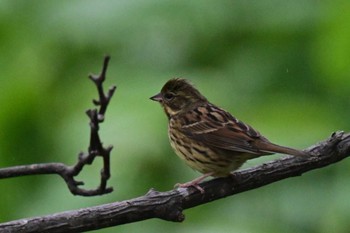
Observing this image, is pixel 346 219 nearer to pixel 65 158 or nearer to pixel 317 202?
pixel 317 202

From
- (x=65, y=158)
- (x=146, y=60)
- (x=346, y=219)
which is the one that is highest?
(x=146, y=60)

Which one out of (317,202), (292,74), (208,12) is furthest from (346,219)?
(208,12)

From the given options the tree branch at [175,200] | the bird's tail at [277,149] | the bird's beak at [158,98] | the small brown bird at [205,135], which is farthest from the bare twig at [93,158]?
the bird's beak at [158,98]

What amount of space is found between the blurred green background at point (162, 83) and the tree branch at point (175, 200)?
421mm

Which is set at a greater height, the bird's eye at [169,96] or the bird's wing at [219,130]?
the bird's eye at [169,96]

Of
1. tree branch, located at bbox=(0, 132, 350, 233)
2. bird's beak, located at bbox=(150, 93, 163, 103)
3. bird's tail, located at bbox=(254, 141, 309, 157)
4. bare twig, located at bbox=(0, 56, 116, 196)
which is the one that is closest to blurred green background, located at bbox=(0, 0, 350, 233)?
bird's beak, located at bbox=(150, 93, 163, 103)

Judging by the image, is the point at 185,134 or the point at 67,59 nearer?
the point at 185,134

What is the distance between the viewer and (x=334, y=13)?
489cm

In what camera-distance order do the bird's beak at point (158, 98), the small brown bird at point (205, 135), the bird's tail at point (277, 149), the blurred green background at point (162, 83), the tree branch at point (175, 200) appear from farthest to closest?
1. the bird's beak at point (158, 98)
2. the blurred green background at point (162, 83)
3. the small brown bird at point (205, 135)
4. the bird's tail at point (277, 149)
5. the tree branch at point (175, 200)

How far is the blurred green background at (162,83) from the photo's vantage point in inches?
176

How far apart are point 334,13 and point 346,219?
978 mm

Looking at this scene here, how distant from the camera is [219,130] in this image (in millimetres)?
4484

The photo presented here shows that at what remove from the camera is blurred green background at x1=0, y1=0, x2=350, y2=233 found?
176 inches

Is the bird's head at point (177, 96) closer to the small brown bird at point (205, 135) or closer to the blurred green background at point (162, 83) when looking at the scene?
the small brown bird at point (205, 135)
